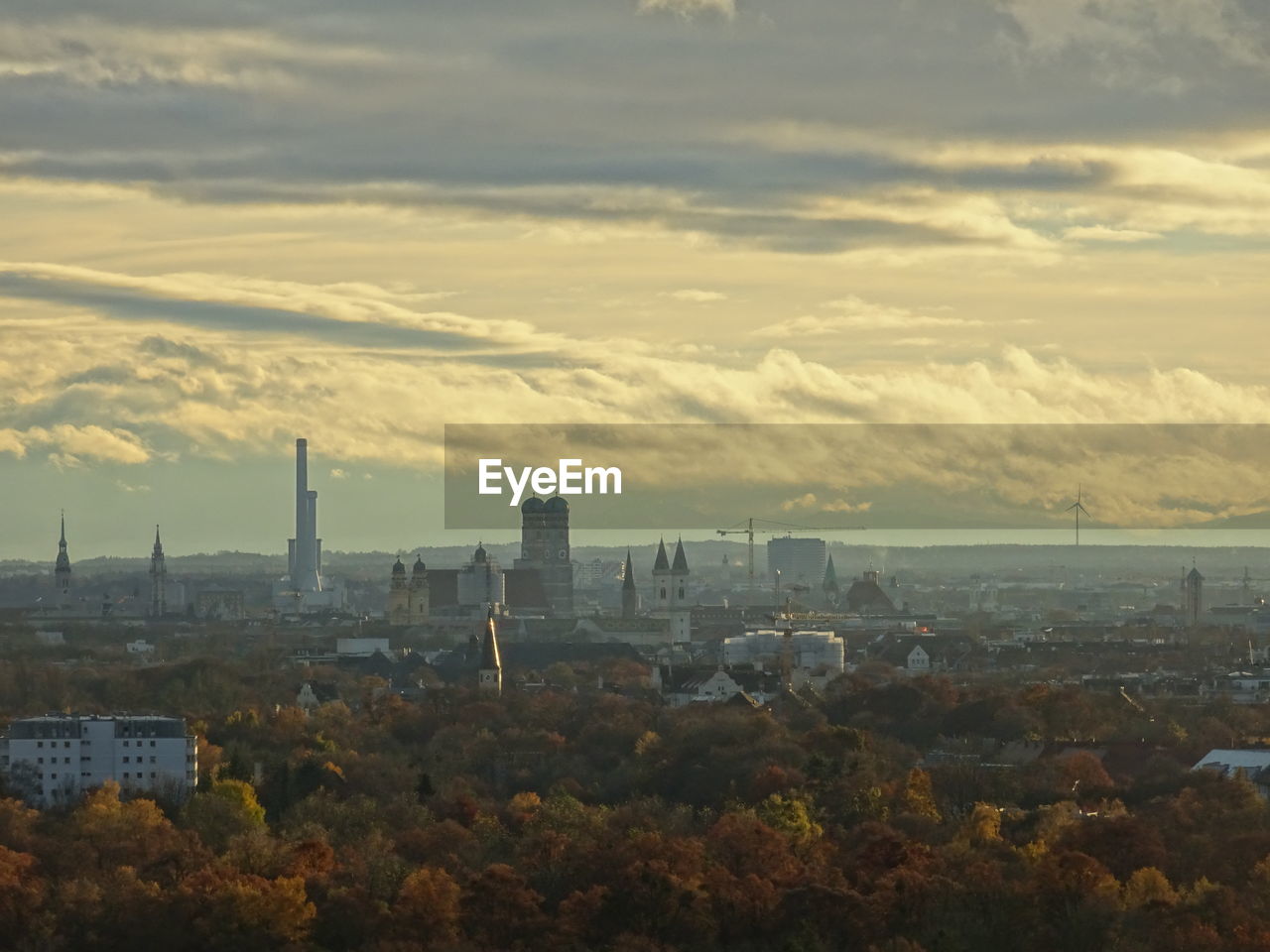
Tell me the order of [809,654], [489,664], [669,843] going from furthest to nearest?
[809,654] → [489,664] → [669,843]

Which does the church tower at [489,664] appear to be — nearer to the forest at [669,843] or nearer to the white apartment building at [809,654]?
the white apartment building at [809,654]

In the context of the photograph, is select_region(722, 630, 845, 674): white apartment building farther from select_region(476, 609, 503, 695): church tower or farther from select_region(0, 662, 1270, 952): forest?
select_region(0, 662, 1270, 952): forest

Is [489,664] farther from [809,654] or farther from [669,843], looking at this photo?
[669,843]

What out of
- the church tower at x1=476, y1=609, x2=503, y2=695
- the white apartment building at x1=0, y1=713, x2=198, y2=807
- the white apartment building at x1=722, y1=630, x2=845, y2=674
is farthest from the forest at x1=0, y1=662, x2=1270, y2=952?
the white apartment building at x1=722, y1=630, x2=845, y2=674

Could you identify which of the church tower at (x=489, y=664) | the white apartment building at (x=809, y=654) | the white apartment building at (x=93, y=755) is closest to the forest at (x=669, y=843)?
the white apartment building at (x=93, y=755)

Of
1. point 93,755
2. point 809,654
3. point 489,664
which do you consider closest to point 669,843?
point 93,755

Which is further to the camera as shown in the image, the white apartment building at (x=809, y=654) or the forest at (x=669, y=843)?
the white apartment building at (x=809, y=654)
